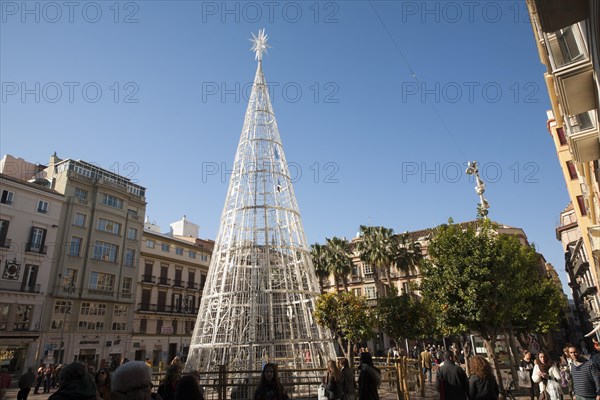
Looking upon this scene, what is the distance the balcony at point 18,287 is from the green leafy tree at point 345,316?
25.2 m

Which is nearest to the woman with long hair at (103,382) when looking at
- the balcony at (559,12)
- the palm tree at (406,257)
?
the balcony at (559,12)

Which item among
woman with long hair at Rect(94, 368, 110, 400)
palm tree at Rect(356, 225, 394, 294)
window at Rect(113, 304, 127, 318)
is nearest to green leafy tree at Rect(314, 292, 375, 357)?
woman with long hair at Rect(94, 368, 110, 400)

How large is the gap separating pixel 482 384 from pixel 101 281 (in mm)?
37749

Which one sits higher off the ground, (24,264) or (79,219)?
(79,219)

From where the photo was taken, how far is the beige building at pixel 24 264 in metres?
28.5

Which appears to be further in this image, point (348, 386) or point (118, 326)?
point (118, 326)

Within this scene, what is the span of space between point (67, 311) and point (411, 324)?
1137 inches

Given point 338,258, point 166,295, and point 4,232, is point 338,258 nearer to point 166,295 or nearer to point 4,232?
point 166,295

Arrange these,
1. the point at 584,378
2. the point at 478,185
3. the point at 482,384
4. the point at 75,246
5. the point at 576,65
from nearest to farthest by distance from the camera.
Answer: the point at 482,384
the point at 584,378
the point at 576,65
the point at 478,185
the point at 75,246

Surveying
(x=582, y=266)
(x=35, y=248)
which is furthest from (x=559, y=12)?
(x=582, y=266)

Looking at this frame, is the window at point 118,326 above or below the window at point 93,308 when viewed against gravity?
below

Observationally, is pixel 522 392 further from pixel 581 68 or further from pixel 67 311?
pixel 67 311

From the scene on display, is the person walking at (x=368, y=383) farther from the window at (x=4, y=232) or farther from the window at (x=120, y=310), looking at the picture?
the window at (x=120, y=310)

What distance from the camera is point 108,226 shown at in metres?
37.9
